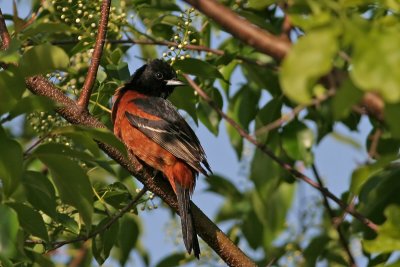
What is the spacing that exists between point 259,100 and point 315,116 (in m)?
0.52

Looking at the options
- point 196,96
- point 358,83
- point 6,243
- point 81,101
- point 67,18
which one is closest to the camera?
point 358,83

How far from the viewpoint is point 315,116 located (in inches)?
182

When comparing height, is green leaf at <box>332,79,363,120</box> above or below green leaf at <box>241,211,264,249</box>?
above

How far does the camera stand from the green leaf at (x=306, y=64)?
5.95 feet

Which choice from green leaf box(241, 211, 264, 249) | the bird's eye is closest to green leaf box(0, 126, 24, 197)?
green leaf box(241, 211, 264, 249)

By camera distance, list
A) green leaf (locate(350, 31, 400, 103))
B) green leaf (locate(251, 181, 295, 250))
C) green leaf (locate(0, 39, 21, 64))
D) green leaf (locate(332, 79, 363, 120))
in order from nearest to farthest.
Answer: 1. green leaf (locate(350, 31, 400, 103))
2. green leaf (locate(332, 79, 363, 120))
3. green leaf (locate(0, 39, 21, 64))
4. green leaf (locate(251, 181, 295, 250))

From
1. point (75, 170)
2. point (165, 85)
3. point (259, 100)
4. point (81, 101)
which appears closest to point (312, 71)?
point (75, 170)

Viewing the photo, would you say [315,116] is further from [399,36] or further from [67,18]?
[399,36]

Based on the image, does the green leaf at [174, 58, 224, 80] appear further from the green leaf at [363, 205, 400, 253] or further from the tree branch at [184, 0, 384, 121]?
the tree branch at [184, 0, 384, 121]

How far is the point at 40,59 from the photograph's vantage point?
2.71 metres

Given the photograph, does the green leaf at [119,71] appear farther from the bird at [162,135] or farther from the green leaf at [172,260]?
the green leaf at [172,260]

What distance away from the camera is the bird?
4.58 metres

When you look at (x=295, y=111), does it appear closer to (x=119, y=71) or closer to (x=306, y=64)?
(x=306, y=64)

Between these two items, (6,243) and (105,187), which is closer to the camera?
(6,243)
